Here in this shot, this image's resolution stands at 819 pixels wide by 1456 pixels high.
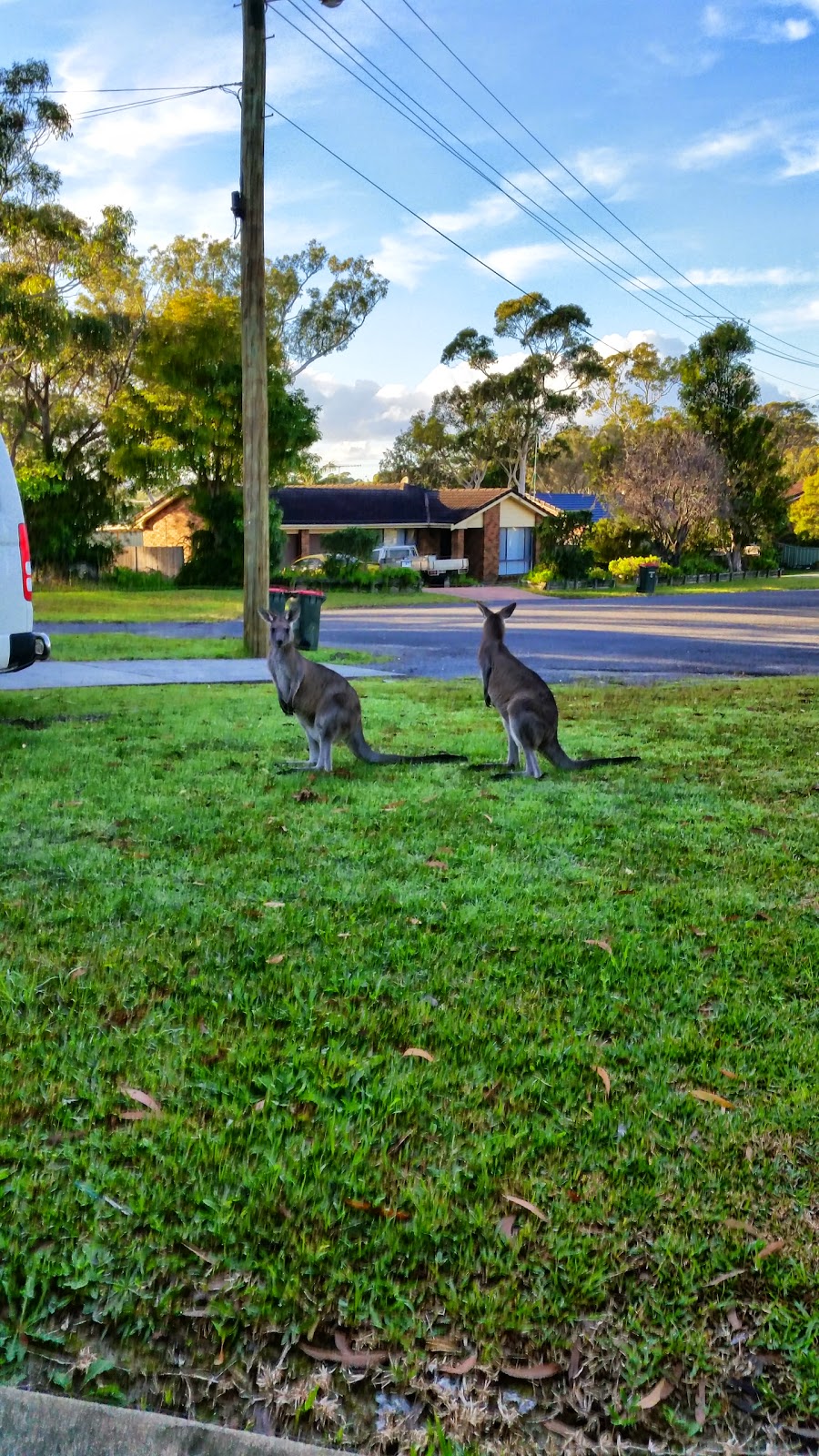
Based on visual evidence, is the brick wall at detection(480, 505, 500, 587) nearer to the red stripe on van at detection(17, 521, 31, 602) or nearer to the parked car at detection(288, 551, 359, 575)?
the parked car at detection(288, 551, 359, 575)

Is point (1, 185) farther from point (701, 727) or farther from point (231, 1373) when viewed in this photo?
point (231, 1373)

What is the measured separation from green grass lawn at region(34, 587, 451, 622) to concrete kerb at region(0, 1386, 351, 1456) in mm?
23639

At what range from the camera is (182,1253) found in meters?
2.42

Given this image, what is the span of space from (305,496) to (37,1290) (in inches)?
2212

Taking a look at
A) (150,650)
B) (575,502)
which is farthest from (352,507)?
(150,650)

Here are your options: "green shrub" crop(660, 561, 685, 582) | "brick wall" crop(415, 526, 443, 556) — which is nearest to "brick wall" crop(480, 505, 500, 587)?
"brick wall" crop(415, 526, 443, 556)

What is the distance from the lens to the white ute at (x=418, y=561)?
52656 millimetres

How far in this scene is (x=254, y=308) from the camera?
49.7ft

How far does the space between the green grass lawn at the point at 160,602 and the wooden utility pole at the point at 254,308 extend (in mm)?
10529

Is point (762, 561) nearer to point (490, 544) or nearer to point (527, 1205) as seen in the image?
point (490, 544)

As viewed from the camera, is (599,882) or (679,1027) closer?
(679,1027)

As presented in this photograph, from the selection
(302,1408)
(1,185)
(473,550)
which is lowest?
(302,1408)

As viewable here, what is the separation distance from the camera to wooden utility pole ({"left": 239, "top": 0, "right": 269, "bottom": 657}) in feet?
48.8

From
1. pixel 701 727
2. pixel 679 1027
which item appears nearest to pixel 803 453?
pixel 701 727
